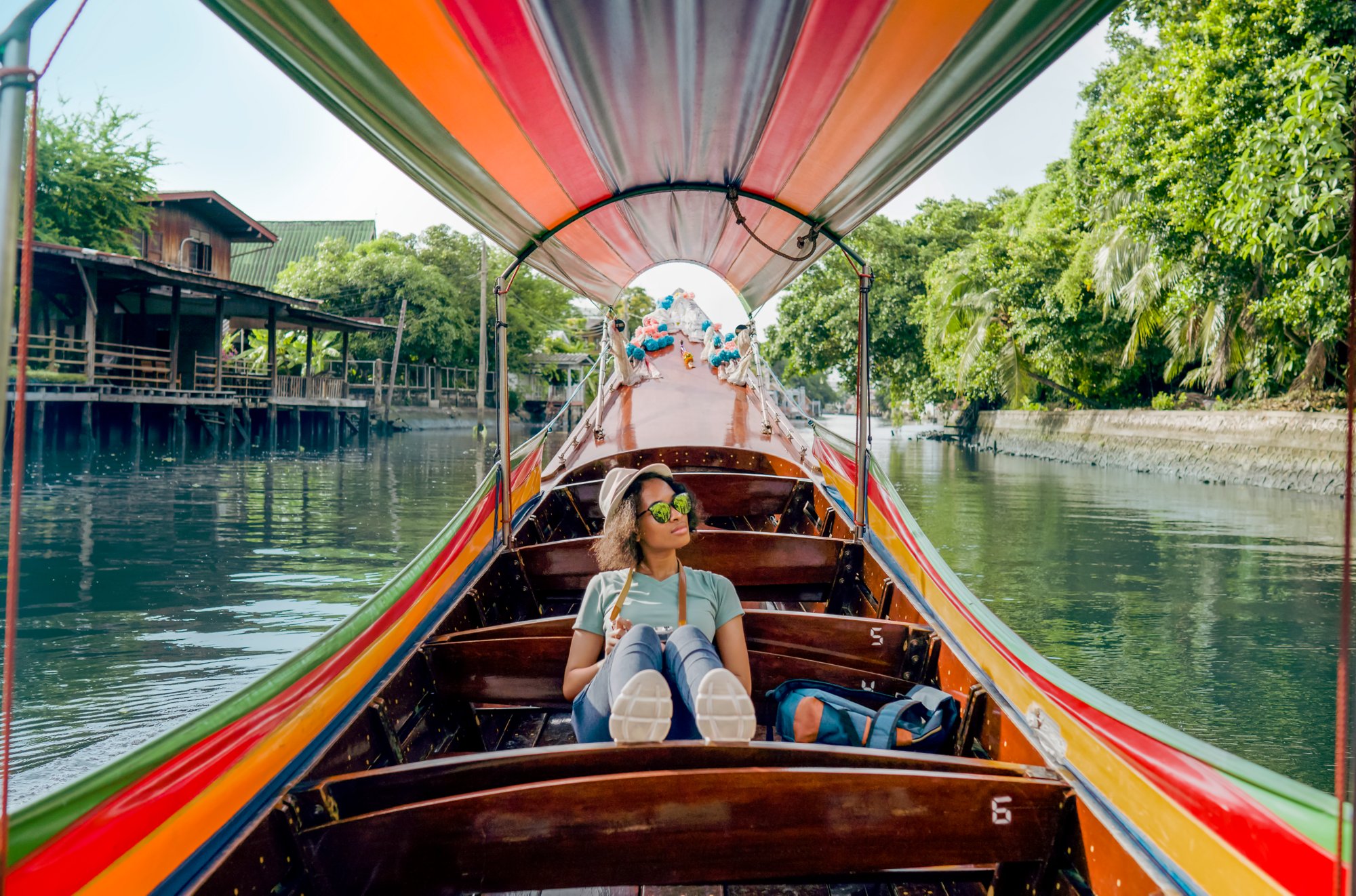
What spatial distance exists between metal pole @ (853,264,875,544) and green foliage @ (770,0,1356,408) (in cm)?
179

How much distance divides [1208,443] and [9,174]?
1685 cm

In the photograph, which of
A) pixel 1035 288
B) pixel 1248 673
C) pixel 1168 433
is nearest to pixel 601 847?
pixel 1248 673

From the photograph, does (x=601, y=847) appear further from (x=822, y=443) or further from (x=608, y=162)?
(x=822, y=443)

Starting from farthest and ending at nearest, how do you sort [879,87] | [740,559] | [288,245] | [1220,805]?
[288,245] → [740,559] → [879,87] → [1220,805]

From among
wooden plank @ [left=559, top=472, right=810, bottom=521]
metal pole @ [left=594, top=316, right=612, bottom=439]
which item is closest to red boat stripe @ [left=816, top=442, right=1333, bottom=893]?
wooden plank @ [left=559, top=472, right=810, bottom=521]

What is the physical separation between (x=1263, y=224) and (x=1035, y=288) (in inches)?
411

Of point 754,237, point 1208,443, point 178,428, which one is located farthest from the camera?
point 178,428

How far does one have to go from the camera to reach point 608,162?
10.1ft

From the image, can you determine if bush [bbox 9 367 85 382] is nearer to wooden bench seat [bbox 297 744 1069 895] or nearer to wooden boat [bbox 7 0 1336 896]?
Result: wooden boat [bbox 7 0 1336 896]

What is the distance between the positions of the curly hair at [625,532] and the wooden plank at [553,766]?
74cm

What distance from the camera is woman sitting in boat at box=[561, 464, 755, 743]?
2148 mm

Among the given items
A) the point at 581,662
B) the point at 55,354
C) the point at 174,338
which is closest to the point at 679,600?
the point at 581,662

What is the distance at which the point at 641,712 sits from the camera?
1844mm

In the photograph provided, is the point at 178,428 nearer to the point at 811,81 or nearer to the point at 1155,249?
the point at 1155,249
